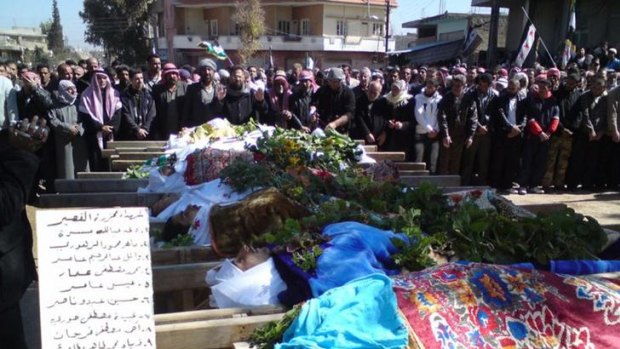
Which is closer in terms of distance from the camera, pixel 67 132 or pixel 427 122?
pixel 67 132

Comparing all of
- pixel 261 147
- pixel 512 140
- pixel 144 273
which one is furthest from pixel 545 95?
pixel 144 273

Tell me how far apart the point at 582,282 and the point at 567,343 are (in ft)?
1.23

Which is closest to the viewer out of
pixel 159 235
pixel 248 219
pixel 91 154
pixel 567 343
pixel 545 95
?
pixel 567 343

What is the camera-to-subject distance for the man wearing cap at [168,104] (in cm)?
797

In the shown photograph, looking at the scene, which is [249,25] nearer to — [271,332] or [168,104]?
[168,104]

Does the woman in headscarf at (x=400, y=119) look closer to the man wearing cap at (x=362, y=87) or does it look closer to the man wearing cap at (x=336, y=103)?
the man wearing cap at (x=362, y=87)

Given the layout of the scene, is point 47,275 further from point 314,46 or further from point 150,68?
point 314,46

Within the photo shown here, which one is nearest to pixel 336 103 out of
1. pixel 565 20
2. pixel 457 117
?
pixel 457 117

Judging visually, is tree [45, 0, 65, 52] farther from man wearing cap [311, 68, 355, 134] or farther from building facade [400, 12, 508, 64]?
man wearing cap [311, 68, 355, 134]

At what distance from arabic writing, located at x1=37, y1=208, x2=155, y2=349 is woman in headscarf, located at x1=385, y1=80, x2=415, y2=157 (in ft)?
21.1

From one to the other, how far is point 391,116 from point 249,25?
120 feet

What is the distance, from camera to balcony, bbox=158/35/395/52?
147 feet

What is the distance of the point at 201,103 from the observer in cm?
789

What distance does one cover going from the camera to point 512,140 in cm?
852
